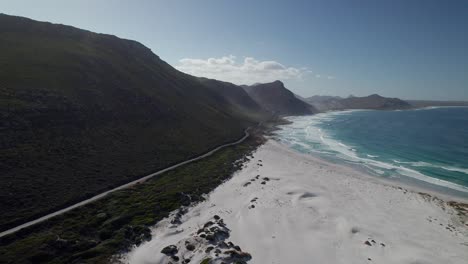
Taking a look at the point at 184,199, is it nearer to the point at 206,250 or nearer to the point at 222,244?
the point at 222,244

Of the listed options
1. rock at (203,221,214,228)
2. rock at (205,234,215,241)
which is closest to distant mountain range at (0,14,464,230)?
rock at (203,221,214,228)

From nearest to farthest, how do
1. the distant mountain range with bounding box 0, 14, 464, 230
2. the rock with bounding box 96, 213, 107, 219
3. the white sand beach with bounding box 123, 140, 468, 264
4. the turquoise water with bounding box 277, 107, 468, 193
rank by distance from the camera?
1. the white sand beach with bounding box 123, 140, 468, 264
2. the rock with bounding box 96, 213, 107, 219
3. the distant mountain range with bounding box 0, 14, 464, 230
4. the turquoise water with bounding box 277, 107, 468, 193

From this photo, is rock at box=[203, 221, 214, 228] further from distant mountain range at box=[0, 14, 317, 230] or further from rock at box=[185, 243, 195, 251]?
distant mountain range at box=[0, 14, 317, 230]

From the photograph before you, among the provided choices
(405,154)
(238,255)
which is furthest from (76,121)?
(405,154)

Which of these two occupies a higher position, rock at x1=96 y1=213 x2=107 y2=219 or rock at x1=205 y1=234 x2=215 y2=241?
rock at x1=96 y1=213 x2=107 y2=219

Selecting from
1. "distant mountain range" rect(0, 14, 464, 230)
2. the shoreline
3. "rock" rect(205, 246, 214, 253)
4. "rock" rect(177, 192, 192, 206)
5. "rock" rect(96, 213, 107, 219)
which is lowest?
the shoreline

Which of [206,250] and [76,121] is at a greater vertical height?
[76,121]

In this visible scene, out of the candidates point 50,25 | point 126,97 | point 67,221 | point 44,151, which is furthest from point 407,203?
point 50,25
